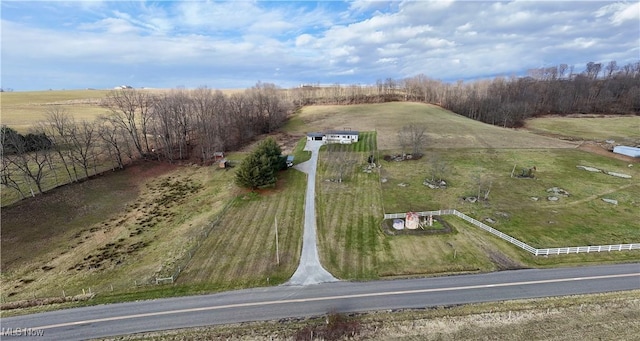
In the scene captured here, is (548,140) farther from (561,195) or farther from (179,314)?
(179,314)

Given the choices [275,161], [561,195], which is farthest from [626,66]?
[275,161]

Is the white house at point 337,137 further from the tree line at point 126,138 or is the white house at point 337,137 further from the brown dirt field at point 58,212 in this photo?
the brown dirt field at point 58,212

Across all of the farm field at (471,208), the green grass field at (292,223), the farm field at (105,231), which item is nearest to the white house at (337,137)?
the farm field at (471,208)

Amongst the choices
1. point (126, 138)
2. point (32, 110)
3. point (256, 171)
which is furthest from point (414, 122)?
point (32, 110)

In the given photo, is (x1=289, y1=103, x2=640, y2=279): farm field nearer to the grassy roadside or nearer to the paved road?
the paved road

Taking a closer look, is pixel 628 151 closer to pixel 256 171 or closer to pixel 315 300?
pixel 315 300

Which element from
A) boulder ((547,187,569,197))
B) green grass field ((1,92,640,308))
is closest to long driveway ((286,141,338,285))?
green grass field ((1,92,640,308))
